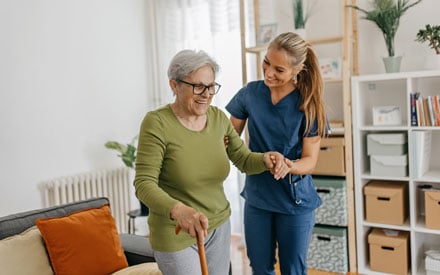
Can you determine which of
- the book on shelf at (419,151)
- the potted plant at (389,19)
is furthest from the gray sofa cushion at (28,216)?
the potted plant at (389,19)

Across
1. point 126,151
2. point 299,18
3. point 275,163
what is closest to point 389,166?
point 299,18

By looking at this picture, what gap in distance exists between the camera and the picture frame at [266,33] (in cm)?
322

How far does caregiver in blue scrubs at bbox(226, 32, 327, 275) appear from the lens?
5.85ft

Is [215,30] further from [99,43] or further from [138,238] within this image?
[138,238]

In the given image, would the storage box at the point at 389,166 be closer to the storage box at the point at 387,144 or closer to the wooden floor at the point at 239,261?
the storage box at the point at 387,144

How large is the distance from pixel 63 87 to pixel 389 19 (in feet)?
8.13

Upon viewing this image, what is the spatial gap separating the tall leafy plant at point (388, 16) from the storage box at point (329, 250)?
1.30m

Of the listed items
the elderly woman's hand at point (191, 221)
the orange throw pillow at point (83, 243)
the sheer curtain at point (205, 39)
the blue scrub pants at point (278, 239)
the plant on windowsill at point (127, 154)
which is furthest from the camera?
the sheer curtain at point (205, 39)

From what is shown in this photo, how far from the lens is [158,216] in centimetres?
136

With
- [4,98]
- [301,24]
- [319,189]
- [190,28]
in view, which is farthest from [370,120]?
[4,98]

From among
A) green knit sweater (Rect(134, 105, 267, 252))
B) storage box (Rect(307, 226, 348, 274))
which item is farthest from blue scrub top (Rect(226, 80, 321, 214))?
storage box (Rect(307, 226, 348, 274))

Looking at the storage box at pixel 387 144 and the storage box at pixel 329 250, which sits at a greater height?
the storage box at pixel 387 144

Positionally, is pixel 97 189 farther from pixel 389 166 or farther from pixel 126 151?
pixel 389 166

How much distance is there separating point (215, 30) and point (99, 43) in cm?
104
